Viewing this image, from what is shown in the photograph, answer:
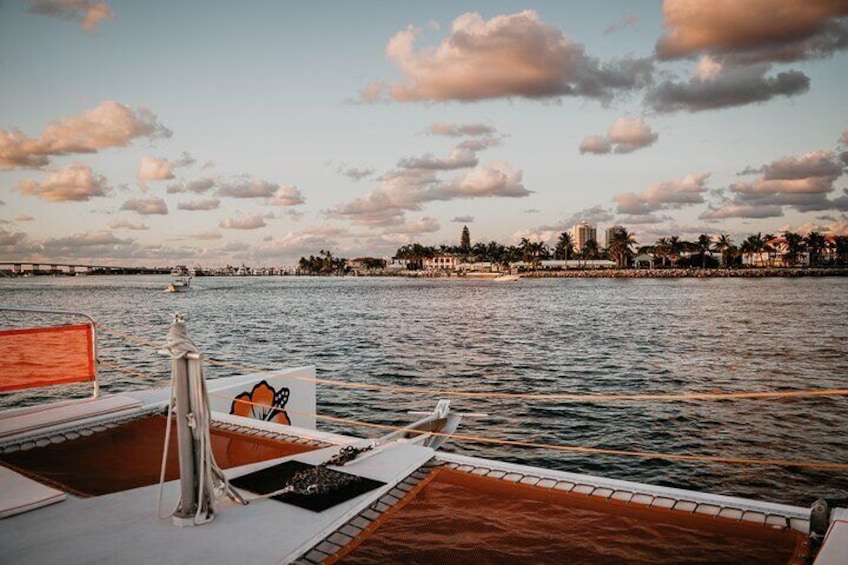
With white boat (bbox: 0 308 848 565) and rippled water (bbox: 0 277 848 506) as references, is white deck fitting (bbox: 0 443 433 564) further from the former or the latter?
rippled water (bbox: 0 277 848 506)

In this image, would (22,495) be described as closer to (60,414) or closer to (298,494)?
(298,494)

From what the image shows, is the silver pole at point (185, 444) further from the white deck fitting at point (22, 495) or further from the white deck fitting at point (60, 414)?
the white deck fitting at point (60, 414)

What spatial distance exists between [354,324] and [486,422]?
1537 inches

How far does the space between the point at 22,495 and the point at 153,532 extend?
1789 mm

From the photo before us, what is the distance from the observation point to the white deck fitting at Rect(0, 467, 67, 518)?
5.50m

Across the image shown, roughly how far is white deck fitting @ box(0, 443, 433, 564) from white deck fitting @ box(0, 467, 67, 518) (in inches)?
3.0

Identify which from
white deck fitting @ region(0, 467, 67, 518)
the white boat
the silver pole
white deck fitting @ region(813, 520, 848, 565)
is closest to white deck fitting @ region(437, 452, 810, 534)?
the white boat

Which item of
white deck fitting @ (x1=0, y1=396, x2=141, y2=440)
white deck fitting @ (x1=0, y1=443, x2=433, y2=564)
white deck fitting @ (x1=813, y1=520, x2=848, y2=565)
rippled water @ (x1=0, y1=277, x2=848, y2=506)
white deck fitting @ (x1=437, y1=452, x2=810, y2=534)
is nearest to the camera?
white deck fitting @ (x1=813, y1=520, x2=848, y2=565)

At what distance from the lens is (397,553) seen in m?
4.97

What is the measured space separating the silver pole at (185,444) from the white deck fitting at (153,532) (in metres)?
0.16

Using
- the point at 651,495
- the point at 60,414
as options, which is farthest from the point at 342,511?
the point at 60,414

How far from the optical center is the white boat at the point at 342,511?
4879 mm

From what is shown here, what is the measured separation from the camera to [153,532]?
16.7 feet

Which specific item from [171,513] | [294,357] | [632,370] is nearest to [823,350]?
[632,370]
